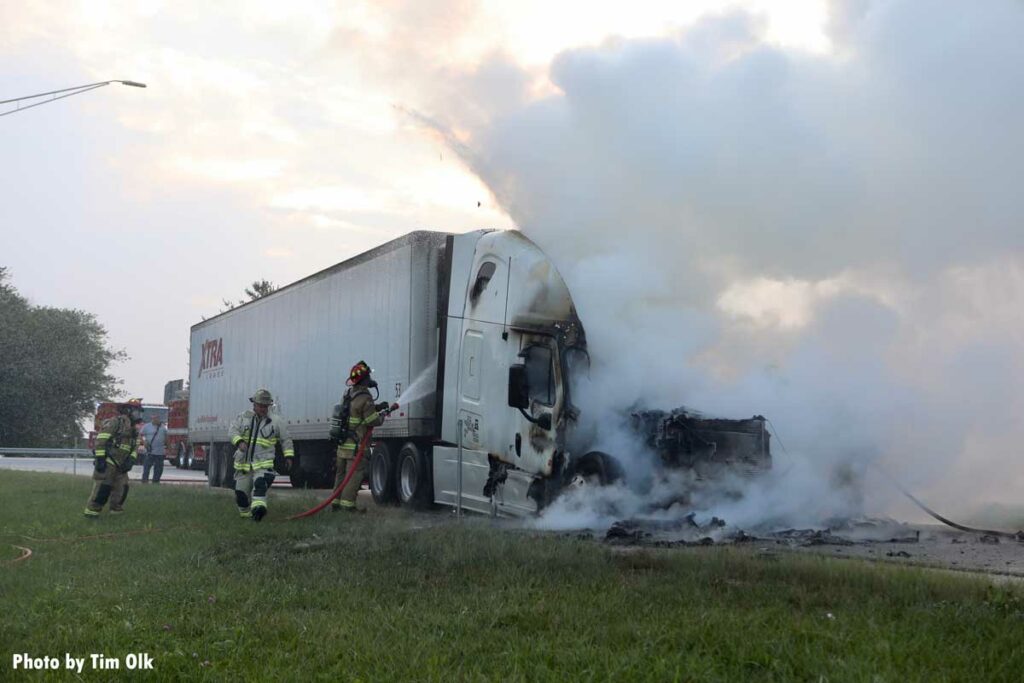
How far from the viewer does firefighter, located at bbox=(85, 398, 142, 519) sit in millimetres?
15227

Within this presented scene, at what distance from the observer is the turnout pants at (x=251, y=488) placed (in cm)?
1370

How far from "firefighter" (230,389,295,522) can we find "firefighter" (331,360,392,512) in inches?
60.9

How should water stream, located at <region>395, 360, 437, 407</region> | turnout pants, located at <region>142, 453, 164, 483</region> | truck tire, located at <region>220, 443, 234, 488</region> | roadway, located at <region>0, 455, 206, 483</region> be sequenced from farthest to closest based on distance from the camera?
1. roadway, located at <region>0, 455, 206, 483</region>
2. turnout pants, located at <region>142, 453, 164, 483</region>
3. truck tire, located at <region>220, 443, 234, 488</region>
4. water stream, located at <region>395, 360, 437, 407</region>

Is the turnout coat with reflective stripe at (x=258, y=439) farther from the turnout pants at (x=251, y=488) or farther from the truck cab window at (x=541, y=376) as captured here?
the truck cab window at (x=541, y=376)

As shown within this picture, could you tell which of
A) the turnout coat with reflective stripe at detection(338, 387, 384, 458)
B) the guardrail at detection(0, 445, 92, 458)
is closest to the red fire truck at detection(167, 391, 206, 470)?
the guardrail at detection(0, 445, 92, 458)

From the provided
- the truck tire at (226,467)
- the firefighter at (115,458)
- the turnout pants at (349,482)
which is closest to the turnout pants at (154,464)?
the truck tire at (226,467)

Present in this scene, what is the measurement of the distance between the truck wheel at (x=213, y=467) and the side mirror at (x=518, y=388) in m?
13.8

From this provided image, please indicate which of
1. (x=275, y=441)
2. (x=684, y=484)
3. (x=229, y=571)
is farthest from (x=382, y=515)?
(x=229, y=571)

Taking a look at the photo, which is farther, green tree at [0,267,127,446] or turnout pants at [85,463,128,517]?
green tree at [0,267,127,446]

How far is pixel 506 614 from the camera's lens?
6672 mm

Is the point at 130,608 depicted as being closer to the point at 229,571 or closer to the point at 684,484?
the point at 229,571

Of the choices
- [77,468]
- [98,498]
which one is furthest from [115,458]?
[77,468]

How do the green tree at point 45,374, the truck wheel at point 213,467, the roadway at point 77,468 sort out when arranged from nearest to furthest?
the truck wheel at point 213,467
the roadway at point 77,468
the green tree at point 45,374

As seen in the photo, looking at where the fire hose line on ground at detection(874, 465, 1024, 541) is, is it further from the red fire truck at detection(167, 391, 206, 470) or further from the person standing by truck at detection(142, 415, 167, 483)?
the red fire truck at detection(167, 391, 206, 470)
